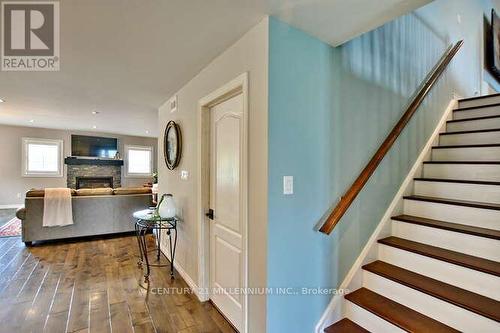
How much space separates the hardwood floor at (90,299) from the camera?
6.72 feet

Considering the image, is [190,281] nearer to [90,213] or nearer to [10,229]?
[90,213]

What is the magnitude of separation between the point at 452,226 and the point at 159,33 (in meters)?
2.75

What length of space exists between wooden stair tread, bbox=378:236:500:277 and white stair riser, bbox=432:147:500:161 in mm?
1182

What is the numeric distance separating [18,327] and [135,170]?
7695 millimetres

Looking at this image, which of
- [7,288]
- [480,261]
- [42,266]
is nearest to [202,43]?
[480,261]

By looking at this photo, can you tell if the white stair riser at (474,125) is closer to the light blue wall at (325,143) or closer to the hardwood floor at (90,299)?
the light blue wall at (325,143)

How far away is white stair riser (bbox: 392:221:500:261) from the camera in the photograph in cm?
168

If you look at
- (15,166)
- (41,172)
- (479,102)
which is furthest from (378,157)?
(15,166)

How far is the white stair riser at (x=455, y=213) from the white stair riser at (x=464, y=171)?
0.50 metres

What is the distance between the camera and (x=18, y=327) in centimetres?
200

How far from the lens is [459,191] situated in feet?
7.28

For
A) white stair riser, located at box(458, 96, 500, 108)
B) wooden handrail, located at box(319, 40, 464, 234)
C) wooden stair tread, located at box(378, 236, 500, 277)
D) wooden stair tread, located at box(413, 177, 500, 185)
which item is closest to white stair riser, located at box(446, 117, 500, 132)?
white stair riser, located at box(458, 96, 500, 108)

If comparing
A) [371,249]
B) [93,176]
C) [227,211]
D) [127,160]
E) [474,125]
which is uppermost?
[474,125]

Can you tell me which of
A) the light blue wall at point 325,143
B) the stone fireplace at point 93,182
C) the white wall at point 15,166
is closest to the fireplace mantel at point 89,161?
Result: the stone fireplace at point 93,182
